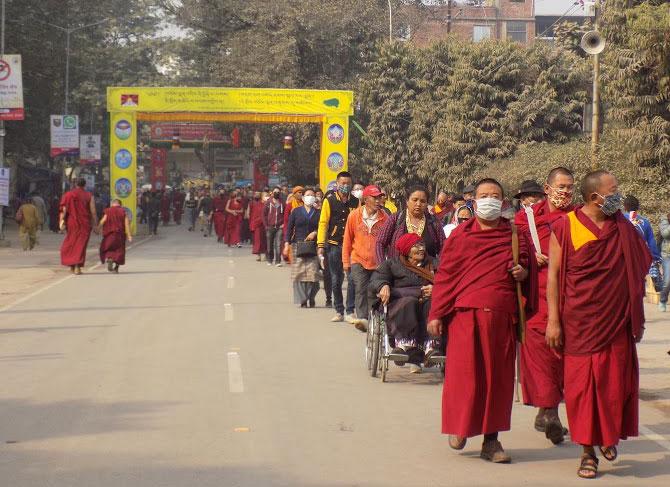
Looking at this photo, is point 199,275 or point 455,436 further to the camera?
point 199,275

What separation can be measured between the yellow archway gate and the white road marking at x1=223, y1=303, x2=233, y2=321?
22.8 m

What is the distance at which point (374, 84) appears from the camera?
150 feet

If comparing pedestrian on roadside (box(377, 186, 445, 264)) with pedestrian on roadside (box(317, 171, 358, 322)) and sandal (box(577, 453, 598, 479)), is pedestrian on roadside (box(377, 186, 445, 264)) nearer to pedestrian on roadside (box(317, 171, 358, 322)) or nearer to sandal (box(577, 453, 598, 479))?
sandal (box(577, 453, 598, 479))

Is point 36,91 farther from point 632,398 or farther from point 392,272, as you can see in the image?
point 632,398

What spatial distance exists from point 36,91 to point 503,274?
42085mm

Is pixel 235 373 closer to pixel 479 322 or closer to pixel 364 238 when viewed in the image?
pixel 364 238

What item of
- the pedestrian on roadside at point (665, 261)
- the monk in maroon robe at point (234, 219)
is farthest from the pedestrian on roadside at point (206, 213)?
the pedestrian on roadside at point (665, 261)

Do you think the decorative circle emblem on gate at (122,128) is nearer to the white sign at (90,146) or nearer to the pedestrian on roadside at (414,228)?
Result: the white sign at (90,146)

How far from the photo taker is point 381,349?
1116cm

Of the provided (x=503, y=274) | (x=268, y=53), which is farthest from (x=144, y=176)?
(x=503, y=274)

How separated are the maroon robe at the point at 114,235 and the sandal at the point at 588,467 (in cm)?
1920

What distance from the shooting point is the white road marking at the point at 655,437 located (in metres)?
8.30

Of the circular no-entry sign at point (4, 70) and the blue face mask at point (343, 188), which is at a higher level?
the circular no-entry sign at point (4, 70)

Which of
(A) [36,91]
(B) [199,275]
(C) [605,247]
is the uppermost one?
(A) [36,91]
